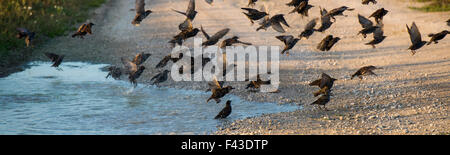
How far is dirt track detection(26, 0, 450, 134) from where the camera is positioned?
759cm

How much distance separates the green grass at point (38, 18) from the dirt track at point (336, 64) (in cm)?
53

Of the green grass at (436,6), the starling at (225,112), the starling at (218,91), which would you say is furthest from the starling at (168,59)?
the green grass at (436,6)

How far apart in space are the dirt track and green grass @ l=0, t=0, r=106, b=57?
1.75 feet

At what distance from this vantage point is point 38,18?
1587 cm

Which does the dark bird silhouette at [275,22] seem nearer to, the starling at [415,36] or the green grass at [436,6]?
the starling at [415,36]

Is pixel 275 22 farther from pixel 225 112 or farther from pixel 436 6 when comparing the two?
pixel 436 6

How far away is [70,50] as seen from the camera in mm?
13430

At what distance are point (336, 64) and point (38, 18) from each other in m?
8.30

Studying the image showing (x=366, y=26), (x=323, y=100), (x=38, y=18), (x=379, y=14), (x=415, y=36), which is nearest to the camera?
(x=323, y=100)

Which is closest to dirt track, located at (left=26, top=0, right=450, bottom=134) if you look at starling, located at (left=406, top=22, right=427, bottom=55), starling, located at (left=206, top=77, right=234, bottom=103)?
starling, located at (left=206, top=77, right=234, bottom=103)

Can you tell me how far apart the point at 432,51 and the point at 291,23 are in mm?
4734

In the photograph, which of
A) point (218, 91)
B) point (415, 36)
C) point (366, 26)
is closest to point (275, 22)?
point (366, 26)
